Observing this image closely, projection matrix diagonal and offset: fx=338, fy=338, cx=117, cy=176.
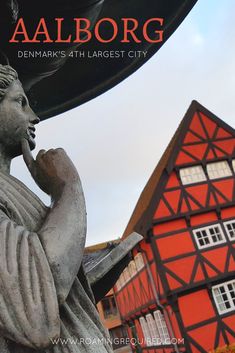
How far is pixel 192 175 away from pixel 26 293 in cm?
1275

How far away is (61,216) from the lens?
0.93 meters

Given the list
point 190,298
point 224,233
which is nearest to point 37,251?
point 190,298

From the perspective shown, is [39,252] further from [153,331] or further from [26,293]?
[153,331]

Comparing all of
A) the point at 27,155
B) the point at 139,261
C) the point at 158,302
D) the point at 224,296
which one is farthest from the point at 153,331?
the point at 27,155

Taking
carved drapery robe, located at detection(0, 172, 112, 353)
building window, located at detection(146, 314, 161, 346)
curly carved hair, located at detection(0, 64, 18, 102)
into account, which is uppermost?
A: curly carved hair, located at detection(0, 64, 18, 102)

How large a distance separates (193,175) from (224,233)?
2454 mm

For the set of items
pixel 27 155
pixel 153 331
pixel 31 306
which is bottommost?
pixel 153 331

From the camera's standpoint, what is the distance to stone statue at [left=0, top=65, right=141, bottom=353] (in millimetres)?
767

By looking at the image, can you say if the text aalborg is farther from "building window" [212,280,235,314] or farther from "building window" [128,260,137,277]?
"building window" [128,260,137,277]

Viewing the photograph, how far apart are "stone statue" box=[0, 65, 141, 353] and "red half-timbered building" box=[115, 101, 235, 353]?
10.7 metres

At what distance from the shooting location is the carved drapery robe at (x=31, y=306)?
0.75m

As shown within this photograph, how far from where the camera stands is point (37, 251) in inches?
32.4

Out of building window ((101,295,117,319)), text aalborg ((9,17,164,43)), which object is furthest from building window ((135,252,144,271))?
building window ((101,295,117,319))

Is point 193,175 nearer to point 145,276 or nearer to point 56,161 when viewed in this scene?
point 145,276
